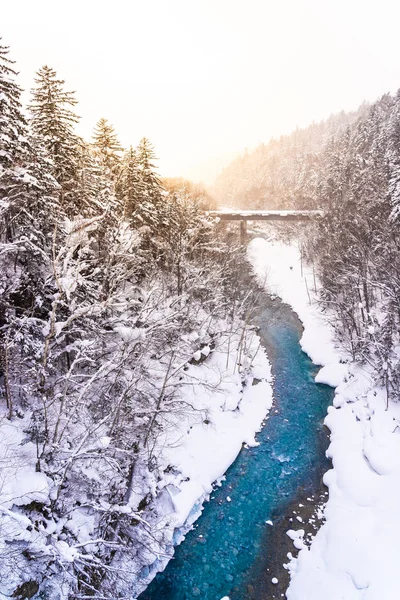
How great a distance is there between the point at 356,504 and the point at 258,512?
3.75 m

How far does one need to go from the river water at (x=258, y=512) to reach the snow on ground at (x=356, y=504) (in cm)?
77

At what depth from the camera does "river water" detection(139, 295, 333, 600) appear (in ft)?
36.2

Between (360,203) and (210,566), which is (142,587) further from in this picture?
(360,203)

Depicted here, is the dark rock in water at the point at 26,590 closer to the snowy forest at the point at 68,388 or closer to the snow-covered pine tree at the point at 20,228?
the snowy forest at the point at 68,388

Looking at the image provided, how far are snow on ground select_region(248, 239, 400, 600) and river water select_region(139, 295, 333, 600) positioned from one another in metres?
0.77

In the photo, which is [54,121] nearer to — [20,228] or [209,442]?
[20,228]

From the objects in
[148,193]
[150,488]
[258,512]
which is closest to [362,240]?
[148,193]

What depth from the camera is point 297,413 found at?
1977 cm

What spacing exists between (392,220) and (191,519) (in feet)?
67.5

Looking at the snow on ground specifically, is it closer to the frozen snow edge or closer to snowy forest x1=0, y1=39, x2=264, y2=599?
the frozen snow edge

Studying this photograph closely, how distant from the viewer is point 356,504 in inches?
504

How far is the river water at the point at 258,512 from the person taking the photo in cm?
1103

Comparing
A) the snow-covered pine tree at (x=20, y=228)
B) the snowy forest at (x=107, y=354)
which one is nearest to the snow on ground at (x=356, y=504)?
the snowy forest at (x=107, y=354)

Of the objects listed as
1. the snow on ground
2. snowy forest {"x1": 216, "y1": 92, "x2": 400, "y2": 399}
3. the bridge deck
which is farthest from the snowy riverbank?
the bridge deck
